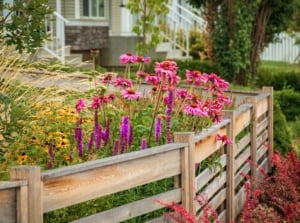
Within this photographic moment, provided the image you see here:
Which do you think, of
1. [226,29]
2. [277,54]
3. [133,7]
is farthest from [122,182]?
[277,54]

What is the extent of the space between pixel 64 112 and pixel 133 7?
1167 cm

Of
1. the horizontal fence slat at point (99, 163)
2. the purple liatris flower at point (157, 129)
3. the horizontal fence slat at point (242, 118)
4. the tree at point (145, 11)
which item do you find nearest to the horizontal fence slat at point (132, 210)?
the horizontal fence slat at point (99, 163)

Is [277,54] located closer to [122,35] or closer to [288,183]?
[122,35]

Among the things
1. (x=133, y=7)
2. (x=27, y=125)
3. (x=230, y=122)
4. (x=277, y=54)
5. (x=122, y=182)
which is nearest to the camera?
(x=122, y=182)

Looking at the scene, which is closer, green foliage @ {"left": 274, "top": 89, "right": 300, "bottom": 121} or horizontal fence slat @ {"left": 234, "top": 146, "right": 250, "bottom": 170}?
horizontal fence slat @ {"left": 234, "top": 146, "right": 250, "bottom": 170}

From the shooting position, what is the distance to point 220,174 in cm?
631

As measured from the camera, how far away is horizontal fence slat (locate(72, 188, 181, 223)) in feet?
13.4

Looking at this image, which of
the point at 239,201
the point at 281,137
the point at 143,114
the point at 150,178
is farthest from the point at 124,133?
the point at 281,137

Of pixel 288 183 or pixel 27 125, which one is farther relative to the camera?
pixel 288 183

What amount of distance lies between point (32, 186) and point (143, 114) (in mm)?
2841

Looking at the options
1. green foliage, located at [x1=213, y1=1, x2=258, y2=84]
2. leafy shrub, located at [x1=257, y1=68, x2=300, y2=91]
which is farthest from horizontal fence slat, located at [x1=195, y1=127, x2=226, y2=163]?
leafy shrub, located at [x1=257, y1=68, x2=300, y2=91]

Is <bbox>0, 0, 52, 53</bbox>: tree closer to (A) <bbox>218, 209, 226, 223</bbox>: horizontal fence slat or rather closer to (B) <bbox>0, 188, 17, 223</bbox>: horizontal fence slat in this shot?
(B) <bbox>0, 188, 17, 223</bbox>: horizontal fence slat

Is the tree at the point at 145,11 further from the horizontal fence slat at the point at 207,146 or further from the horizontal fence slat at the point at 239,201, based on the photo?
the horizontal fence slat at the point at 207,146

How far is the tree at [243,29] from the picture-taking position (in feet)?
53.4
